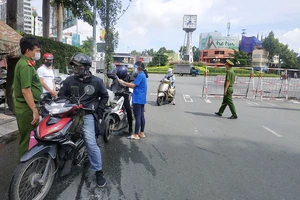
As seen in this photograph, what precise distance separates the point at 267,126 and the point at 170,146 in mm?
3622

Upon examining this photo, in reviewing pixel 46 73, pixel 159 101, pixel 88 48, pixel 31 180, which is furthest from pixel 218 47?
pixel 31 180

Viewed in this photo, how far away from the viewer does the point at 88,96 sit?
3.12 meters

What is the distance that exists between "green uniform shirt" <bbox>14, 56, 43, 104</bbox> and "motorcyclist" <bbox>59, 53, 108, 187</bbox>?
32cm

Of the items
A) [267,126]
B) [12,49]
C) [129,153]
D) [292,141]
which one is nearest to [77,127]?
[129,153]

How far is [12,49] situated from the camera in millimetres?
5262

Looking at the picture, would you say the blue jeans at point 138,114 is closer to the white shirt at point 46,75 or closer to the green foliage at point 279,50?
the white shirt at point 46,75

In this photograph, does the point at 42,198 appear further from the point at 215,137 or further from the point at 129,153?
the point at 215,137

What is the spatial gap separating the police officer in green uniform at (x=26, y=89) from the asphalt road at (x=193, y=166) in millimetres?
785

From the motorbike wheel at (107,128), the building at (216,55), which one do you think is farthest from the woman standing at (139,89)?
the building at (216,55)

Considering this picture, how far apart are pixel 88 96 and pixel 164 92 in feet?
22.4

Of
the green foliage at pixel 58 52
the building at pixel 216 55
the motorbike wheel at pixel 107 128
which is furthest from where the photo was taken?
the building at pixel 216 55

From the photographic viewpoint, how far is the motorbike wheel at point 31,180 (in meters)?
2.42

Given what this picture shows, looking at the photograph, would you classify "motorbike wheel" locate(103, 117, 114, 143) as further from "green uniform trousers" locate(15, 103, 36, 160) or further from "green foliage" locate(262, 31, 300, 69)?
"green foliage" locate(262, 31, 300, 69)

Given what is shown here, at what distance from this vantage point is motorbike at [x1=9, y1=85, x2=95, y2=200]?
2.51 m
